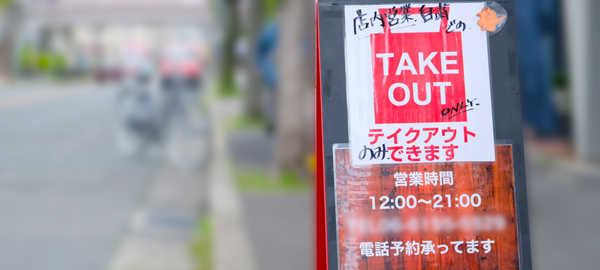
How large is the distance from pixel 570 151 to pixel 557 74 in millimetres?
2591

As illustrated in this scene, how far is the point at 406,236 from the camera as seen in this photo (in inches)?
90.5

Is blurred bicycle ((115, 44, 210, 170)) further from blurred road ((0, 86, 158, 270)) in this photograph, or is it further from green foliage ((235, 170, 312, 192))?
green foliage ((235, 170, 312, 192))

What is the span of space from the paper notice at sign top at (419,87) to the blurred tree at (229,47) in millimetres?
17876

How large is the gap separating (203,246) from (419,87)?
12.9 ft

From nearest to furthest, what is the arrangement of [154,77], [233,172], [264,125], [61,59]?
[233,172], [154,77], [264,125], [61,59]

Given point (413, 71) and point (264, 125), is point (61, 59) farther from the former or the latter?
point (413, 71)

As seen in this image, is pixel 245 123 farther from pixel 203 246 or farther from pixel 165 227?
pixel 203 246

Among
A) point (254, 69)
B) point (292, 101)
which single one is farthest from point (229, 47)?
point (292, 101)

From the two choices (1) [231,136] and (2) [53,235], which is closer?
(2) [53,235]

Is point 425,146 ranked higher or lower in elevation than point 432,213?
higher

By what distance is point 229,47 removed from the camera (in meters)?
23.0

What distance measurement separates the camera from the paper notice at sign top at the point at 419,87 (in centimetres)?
231

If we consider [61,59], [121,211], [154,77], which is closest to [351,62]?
[121,211]

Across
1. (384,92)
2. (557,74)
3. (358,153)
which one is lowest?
(358,153)
